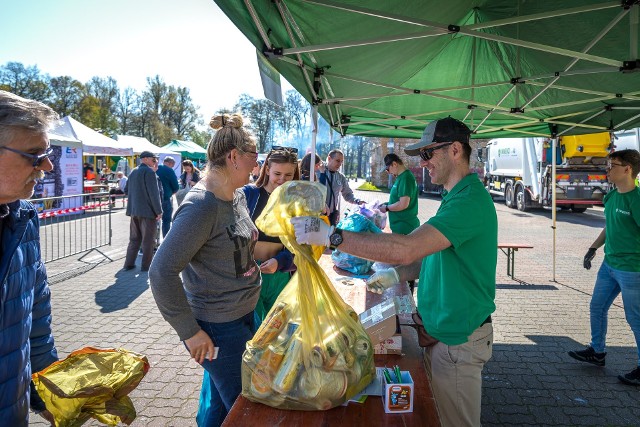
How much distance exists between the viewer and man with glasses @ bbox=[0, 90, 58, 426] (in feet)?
4.78

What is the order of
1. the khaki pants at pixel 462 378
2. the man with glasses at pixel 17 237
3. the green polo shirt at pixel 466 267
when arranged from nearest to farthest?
1. the man with glasses at pixel 17 237
2. the green polo shirt at pixel 466 267
3. the khaki pants at pixel 462 378

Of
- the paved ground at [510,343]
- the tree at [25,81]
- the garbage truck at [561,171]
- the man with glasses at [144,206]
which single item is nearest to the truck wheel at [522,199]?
the garbage truck at [561,171]

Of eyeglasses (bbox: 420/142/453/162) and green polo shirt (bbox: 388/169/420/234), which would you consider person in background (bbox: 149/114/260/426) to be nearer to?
eyeglasses (bbox: 420/142/453/162)

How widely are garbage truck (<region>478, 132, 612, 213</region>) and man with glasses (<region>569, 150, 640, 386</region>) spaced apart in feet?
34.2

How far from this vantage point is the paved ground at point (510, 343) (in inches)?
133

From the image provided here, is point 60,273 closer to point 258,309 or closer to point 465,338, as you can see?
point 258,309

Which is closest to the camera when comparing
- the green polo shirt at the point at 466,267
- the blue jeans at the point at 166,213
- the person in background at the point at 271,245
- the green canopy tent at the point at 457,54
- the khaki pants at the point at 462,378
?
the green polo shirt at the point at 466,267

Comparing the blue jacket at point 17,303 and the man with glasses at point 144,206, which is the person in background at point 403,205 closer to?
the man with glasses at point 144,206

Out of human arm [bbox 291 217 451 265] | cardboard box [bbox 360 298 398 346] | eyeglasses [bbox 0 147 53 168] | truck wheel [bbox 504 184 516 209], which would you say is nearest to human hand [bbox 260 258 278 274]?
cardboard box [bbox 360 298 398 346]

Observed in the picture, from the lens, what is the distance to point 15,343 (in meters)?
1.56

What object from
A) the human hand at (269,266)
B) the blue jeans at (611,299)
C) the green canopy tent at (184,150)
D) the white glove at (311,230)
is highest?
the green canopy tent at (184,150)

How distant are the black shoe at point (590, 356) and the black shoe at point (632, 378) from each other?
29 cm

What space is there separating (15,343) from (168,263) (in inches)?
23.9

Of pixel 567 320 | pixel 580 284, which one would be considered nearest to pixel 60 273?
pixel 567 320
